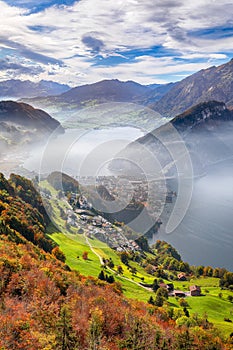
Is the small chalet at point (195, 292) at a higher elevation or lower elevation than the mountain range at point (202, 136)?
lower

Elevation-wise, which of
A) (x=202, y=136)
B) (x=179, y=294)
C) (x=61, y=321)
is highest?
Result: (x=202, y=136)

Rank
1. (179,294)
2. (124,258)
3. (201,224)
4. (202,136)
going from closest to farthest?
(179,294), (124,258), (201,224), (202,136)

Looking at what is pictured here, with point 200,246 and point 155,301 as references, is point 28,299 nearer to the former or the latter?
point 155,301

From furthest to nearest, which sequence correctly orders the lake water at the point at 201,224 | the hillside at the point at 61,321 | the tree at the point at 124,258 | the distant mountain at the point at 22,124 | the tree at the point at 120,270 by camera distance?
the distant mountain at the point at 22,124 → the tree at the point at 124,258 → the tree at the point at 120,270 → the lake water at the point at 201,224 → the hillside at the point at 61,321

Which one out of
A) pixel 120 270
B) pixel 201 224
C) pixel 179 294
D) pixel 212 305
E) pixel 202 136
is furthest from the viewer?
pixel 202 136

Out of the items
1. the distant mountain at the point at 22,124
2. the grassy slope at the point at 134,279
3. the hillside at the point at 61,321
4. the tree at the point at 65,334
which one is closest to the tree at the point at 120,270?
the grassy slope at the point at 134,279

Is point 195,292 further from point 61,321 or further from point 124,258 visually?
point 61,321

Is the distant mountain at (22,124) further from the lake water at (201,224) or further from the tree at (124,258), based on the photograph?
the tree at (124,258)

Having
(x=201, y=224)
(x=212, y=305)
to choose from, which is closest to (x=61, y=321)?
(x=212, y=305)
